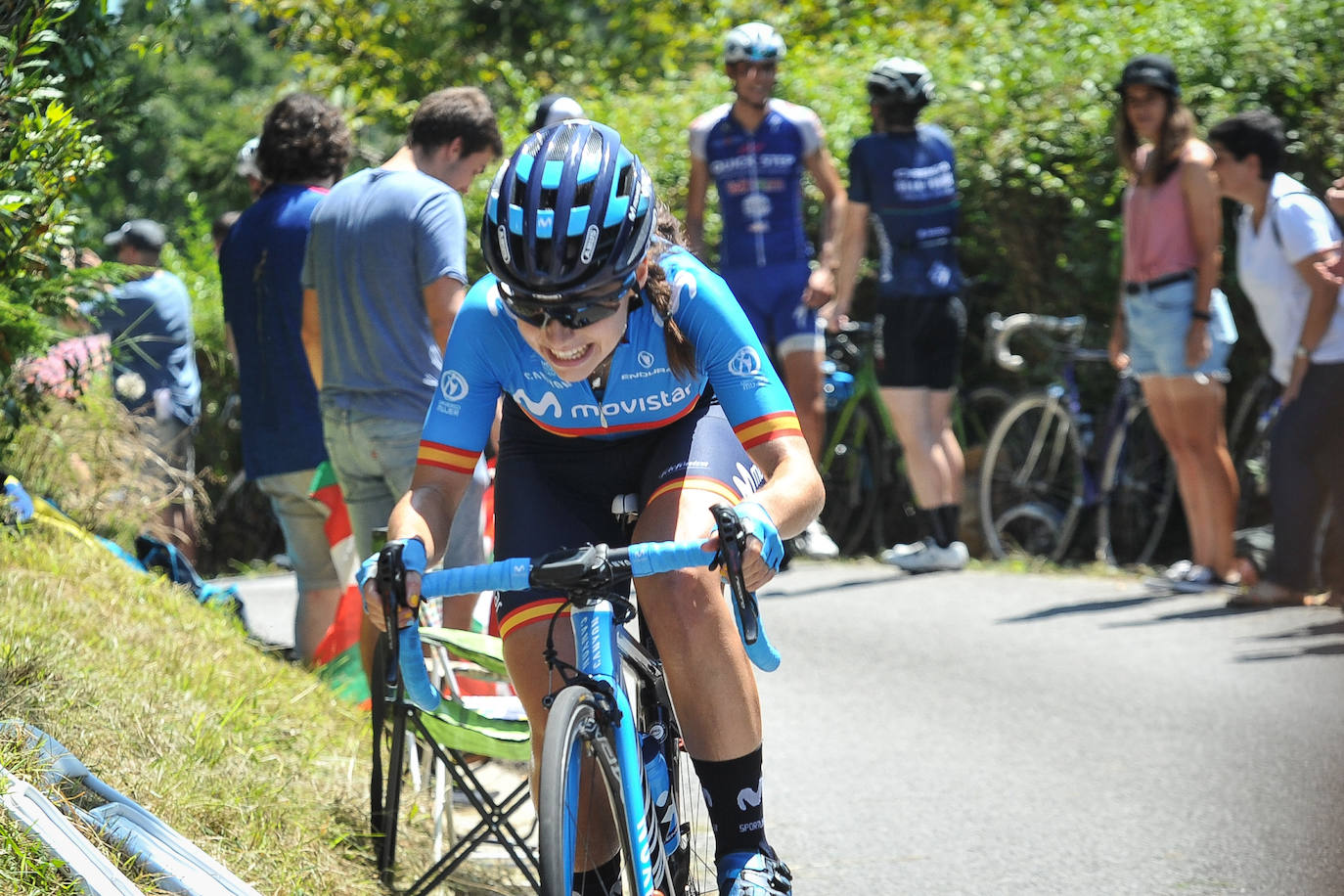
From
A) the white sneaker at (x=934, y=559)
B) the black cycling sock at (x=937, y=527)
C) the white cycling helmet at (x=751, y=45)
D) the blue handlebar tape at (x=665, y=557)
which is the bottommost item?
the white sneaker at (x=934, y=559)

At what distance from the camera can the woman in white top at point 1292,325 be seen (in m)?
7.55

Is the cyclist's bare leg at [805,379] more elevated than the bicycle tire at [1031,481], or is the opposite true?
the cyclist's bare leg at [805,379]

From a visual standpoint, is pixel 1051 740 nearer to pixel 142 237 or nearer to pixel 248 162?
pixel 248 162

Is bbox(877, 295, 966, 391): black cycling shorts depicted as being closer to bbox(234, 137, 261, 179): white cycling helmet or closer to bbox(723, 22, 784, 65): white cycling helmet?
bbox(723, 22, 784, 65): white cycling helmet

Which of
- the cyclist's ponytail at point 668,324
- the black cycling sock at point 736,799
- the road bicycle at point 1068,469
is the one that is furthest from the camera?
the road bicycle at point 1068,469

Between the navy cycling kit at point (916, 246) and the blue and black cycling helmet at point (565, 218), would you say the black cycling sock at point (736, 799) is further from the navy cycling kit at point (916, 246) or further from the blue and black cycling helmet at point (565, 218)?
the navy cycling kit at point (916, 246)

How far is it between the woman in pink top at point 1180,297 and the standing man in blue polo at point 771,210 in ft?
5.32

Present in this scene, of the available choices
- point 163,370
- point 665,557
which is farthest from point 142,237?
point 665,557

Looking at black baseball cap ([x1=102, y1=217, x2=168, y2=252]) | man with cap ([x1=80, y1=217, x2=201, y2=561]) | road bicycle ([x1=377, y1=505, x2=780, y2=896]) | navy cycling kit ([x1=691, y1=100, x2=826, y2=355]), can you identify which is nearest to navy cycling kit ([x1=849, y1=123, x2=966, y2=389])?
navy cycling kit ([x1=691, y1=100, x2=826, y2=355])

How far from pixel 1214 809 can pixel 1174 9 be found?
6.90 metres

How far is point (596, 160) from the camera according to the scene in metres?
3.31

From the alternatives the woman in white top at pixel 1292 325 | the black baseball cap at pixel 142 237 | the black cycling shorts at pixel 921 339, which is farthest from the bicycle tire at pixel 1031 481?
the black baseball cap at pixel 142 237

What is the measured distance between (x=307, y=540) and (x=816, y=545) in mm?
3871

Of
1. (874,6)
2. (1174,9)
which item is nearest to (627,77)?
(874,6)
